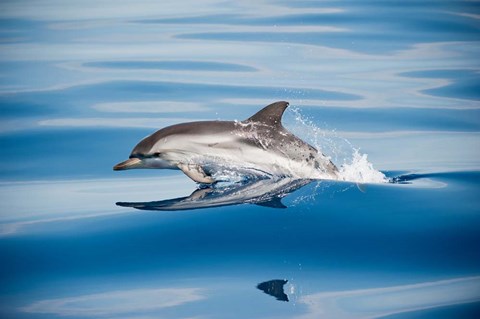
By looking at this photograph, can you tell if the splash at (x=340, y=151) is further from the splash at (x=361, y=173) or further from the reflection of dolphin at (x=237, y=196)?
the reflection of dolphin at (x=237, y=196)

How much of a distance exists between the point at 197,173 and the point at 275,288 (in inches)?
123

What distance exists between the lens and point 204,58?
19.0 meters

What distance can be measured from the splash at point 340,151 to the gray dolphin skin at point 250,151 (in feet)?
1.08

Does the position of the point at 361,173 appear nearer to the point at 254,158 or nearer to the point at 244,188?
the point at 254,158

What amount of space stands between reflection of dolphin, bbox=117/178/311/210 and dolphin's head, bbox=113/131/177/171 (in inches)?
31.5

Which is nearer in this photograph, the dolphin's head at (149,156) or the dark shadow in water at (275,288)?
the dark shadow in water at (275,288)

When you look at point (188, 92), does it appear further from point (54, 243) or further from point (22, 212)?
point (54, 243)

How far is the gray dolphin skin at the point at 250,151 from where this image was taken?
9.09m

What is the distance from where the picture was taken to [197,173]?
9172 millimetres

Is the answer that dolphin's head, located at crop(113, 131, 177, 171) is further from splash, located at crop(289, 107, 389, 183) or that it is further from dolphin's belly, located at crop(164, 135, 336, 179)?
splash, located at crop(289, 107, 389, 183)

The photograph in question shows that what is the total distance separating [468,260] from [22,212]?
4.09 m

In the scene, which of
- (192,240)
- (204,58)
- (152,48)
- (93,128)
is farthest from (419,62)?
(192,240)

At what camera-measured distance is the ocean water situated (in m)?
6.22

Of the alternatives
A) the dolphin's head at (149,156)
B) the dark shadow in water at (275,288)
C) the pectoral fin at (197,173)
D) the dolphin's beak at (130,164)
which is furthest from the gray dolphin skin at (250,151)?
the dark shadow in water at (275,288)
